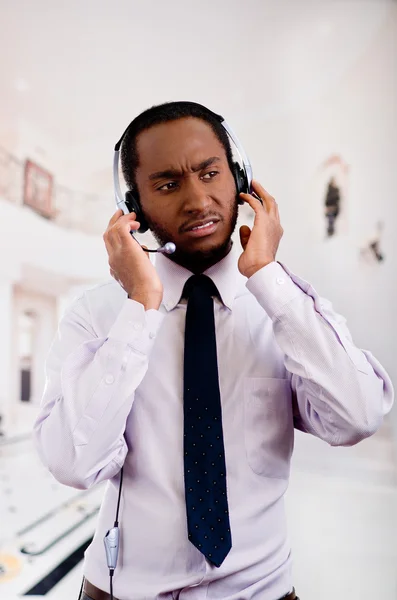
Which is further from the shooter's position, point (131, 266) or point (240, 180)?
point (240, 180)

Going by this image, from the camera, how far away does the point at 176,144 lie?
3.15 feet

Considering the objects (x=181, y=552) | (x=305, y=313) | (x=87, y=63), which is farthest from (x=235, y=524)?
(x=87, y=63)

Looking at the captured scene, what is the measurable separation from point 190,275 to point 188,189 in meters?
0.19

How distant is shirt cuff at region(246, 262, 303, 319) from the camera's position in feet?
2.84

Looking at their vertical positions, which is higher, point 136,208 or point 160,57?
point 160,57

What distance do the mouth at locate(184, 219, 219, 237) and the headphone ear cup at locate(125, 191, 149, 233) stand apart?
12cm

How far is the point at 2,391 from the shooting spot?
222cm

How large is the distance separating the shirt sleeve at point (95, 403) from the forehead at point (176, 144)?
0.32 metres

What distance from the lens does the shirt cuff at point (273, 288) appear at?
0.86 meters

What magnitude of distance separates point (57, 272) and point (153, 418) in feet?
5.54

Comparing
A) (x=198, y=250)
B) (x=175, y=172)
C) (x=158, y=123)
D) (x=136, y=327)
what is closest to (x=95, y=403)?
(x=136, y=327)

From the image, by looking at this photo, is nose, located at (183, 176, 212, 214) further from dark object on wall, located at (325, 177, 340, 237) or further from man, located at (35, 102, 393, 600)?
dark object on wall, located at (325, 177, 340, 237)

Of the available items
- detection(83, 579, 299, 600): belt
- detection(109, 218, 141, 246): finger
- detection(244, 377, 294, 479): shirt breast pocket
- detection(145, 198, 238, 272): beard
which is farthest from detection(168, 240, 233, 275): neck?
detection(83, 579, 299, 600): belt

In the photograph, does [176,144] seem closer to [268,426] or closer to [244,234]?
[244,234]
